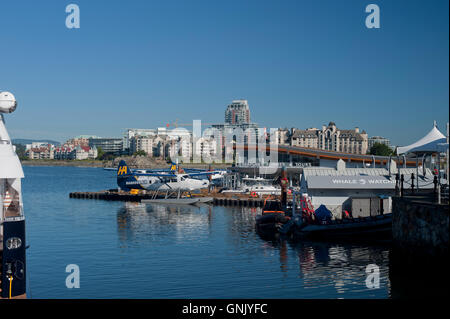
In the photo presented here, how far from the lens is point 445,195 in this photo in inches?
875

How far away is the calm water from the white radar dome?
7044 mm

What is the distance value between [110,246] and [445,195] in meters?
20.0

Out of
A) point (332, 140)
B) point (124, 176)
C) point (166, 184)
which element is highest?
point (332, 140)

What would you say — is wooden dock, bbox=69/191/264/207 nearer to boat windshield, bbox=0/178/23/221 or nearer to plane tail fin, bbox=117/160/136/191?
plane tail fin, bbox=117/160/136/191

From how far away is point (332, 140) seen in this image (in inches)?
7584

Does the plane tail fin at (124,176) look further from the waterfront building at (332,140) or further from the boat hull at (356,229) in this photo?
the waterfront building at (332,140)

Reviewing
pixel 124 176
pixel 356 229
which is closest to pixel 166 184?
pixel 124 176

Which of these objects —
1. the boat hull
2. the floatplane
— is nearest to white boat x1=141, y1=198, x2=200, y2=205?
the floatplane

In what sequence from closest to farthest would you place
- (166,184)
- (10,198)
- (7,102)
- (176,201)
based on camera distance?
(10,198) → (7,102) → (176,201) → (166,184)

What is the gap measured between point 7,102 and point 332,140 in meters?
182

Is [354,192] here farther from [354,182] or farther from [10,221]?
[10,221]

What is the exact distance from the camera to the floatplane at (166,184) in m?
60.7

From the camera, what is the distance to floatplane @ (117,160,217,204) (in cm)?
6075
